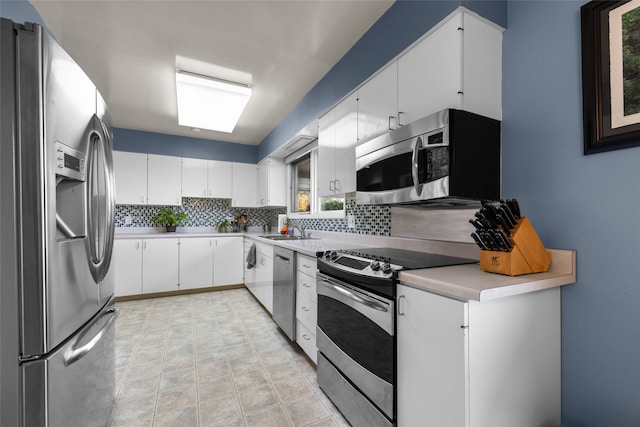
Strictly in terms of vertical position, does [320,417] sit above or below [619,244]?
below

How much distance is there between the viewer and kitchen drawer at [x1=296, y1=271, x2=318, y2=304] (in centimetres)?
213

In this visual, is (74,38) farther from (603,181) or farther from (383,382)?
(603,181)

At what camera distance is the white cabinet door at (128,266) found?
12.8 ft

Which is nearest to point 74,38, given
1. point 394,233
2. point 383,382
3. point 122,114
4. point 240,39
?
point 240,39

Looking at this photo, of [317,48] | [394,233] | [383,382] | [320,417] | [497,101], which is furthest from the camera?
[317,48]

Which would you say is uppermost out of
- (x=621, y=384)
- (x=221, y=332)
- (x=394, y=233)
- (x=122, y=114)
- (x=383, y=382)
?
(x=122, y=114)

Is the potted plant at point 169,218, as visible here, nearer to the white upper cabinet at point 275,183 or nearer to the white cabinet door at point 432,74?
the white upper cabinet at point 275,183

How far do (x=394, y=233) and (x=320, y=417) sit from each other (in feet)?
4.38

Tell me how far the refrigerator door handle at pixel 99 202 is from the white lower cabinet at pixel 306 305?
1.27m

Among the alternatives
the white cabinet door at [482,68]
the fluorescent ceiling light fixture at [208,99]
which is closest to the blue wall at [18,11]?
the fluorescent ceiling light fixture at [208,99]

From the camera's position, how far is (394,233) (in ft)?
7.34

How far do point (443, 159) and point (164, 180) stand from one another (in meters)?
4.51

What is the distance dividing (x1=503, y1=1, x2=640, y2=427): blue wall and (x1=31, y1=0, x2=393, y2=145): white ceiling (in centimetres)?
104

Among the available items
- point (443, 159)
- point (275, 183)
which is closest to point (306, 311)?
point (443, 159)
